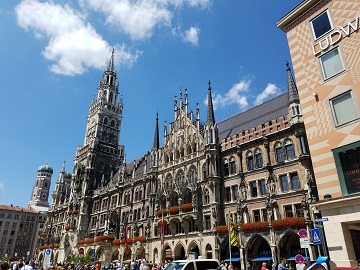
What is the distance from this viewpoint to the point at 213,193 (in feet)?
116

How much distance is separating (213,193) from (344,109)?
21998mm

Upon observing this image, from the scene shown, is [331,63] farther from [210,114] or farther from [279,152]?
[210,114]

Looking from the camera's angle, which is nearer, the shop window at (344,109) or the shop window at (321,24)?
the shop window at (344,109)

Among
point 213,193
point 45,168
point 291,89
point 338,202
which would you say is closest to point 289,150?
point 291,89

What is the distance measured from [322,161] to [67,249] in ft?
196

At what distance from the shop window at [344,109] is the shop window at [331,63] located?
63.5 inches

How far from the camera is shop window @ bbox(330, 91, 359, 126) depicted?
15305mm

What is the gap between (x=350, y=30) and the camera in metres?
16.1

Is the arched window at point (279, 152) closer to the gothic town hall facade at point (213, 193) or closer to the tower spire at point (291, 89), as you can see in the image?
the gothic town hall facade at point (213, 193)

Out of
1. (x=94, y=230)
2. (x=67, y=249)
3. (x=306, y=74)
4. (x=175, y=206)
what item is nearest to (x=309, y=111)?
(x=306, y=74)

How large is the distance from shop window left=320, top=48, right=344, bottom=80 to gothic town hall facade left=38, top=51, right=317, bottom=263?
40.4ft

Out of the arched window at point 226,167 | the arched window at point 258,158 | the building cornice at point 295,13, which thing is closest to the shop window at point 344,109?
the building cornice at point 295,13

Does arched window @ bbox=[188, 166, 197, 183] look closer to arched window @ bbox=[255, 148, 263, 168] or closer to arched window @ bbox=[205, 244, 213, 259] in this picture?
arched window @ bbox=[205, 244, 213, 259]

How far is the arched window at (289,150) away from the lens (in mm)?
30938
